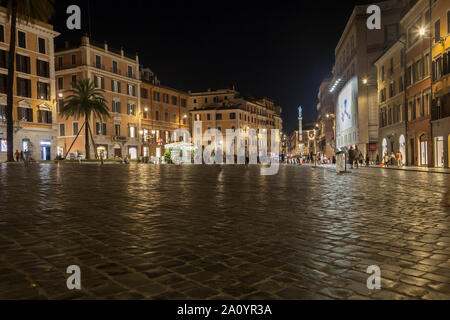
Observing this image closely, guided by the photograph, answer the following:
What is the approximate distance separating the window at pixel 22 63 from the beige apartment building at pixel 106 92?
731cm

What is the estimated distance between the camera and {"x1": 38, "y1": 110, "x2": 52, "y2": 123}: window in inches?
1852

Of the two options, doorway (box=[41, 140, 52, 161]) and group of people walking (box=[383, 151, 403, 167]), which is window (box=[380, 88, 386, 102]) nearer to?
group of people walking (box=[383, 151, 403, 167])

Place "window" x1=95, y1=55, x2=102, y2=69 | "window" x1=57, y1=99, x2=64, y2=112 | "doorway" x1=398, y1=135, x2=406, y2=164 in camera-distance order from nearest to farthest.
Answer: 1. "doorway" x1=398, y1=135, x2=406, y2=164
2. "window" x1=57, y1=99, x2=64, y2=112
3. "window" x1=95, y1=55, x2=102, y2=69

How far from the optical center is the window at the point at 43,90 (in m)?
47.2

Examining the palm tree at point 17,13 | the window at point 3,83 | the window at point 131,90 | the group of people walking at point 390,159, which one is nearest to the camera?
the palm tree at point 17,13

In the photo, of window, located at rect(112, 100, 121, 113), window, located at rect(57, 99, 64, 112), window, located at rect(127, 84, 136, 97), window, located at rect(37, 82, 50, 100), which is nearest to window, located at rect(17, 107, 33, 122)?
window, located at rect(37, 82, 50, 100)

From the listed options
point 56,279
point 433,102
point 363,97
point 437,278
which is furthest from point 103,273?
point 363,97

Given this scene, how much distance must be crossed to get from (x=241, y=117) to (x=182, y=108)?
19.5 m

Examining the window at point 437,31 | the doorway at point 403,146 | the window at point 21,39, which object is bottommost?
the doorway at point 403,146

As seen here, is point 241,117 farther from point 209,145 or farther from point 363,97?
point 363,97

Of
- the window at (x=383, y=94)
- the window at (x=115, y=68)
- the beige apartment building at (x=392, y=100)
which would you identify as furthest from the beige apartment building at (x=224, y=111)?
the window at (x=383, y=94)

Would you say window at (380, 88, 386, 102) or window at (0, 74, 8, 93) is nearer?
window at (0, 74, 8, 93)

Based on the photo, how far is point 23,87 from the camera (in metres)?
45.1

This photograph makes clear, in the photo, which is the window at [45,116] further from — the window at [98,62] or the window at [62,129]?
the window at [98,62]
